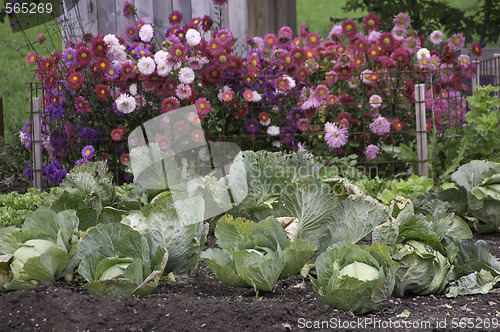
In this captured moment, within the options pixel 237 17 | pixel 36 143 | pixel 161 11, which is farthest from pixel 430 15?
pixel 36 143

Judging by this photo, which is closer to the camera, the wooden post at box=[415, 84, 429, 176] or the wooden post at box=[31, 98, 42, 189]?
the wooden post at box=[415, 84, 429, 176]

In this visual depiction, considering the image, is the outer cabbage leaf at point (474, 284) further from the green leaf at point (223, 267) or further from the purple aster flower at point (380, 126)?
the purple aster flower at point (380, 126)

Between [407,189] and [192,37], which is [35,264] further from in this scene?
[192,37]

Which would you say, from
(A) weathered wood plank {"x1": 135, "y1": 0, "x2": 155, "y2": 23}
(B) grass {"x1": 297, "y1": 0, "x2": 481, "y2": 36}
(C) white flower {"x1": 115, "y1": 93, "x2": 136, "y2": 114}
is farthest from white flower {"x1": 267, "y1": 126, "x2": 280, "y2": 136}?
(B) grass {"x1": 297, "y1": 0, "x2": 481, "y2": 36}

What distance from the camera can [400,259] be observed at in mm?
2262

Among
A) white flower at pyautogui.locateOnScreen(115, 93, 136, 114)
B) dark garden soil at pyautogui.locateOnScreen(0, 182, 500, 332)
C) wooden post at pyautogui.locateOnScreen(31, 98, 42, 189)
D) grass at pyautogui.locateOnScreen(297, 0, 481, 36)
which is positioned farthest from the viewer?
grass at pyautogui.locateOnScreen(297, 0, 481, 36)

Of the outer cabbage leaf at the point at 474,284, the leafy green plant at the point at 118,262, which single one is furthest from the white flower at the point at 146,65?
the outer cabbage leaf at the point at 474,284

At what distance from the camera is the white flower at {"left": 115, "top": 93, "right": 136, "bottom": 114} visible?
4.79 metres

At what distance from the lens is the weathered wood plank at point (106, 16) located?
20.6 ft

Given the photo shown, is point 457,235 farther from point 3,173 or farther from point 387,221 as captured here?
point 3,173

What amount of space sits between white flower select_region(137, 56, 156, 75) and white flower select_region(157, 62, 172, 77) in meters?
0.06

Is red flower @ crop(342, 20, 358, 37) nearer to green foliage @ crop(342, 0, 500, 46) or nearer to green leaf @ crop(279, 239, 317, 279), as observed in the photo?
green leaf @ crop(279, 239, 317, 279)

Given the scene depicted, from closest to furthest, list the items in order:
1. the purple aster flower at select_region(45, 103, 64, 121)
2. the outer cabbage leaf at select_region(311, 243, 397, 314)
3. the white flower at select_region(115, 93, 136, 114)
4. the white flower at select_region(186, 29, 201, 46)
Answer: the outer cabbage leaf at select_region(311, 243, 397, 314)
the white flower at select_region(115, 93, 136, 114)
the white flower at select_region(186, 29, 201, 46)
the purple aster flower at select_region(45, 103, 64, 121)

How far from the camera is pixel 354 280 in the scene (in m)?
2.01
